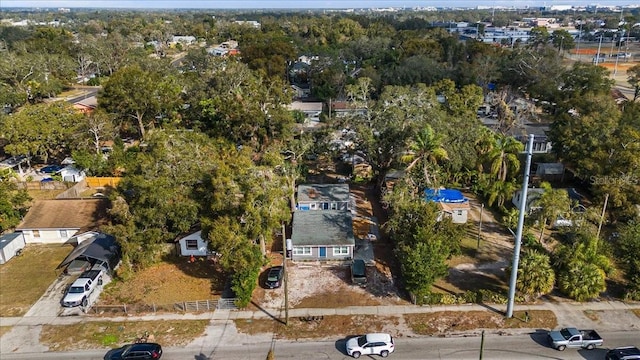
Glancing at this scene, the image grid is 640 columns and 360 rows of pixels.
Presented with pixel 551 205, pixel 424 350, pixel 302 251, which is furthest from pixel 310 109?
pixel 424 350

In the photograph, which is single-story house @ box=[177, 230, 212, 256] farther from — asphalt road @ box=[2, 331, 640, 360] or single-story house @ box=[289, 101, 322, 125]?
single-story house @ box=[289, 101, 322, 125]

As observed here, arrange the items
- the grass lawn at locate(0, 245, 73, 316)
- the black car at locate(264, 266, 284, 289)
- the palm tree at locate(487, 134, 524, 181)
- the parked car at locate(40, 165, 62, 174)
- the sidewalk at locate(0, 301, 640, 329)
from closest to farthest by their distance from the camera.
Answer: the sidewalk at locate(0, 301, 640, 329), the grass lawn at locate(0, 245, 73, 316), the black car at locate(264, 266, 284, 289), the palm tree at locate(487, 134, 524, 181), the parked car at locate(40, 165, 62, 174)

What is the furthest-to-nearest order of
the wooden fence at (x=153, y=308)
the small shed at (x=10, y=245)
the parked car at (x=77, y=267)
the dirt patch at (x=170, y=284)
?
the small shed at (x=10, y=245) < the parked car at (x=77, y=267) < the dirt patch at (x=170, y=284) < the wooden fence at (x=153, y=308)

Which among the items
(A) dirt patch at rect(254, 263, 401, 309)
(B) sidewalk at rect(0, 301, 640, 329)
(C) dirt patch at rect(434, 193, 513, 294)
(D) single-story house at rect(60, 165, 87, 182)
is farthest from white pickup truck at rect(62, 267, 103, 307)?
(C) dirt patch at rect(434, 193, 513, 294)

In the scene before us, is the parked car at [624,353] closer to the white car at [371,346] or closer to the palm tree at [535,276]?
the palm tree at [535,276]

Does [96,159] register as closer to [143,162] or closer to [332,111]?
[143,162]

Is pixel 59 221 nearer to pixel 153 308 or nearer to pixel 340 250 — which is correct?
pixel 153 308

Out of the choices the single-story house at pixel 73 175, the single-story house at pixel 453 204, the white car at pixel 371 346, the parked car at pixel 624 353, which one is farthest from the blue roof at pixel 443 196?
the single-story house at pixel 73 175
